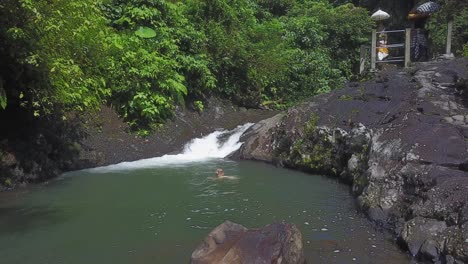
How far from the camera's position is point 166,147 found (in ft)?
→ 54.2

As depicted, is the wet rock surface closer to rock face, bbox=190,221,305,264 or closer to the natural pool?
the natural pool

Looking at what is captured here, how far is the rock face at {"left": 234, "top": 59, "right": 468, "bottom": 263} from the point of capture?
24.3 ft

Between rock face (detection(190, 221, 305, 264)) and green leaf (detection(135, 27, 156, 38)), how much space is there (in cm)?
1266

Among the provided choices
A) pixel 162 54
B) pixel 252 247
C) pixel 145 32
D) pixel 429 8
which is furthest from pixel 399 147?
pixel 145 32

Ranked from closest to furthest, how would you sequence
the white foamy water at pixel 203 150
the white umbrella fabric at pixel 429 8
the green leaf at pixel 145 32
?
the white foamy water at pixel 203 150 → the green leaf at pixel 145 32 → the white umbrella fabric at pixel 429 8

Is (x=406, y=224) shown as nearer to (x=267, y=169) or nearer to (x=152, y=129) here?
(x=267, y=169)

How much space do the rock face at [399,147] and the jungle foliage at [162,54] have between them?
13.5ft

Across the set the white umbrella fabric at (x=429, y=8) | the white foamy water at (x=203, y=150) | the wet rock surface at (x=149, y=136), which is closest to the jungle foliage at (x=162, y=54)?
the wet rock surface at (x=149, y=136)

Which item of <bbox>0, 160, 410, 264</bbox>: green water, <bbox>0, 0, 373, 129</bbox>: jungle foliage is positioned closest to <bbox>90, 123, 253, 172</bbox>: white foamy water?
<bbox>0, 160, 410, 264</bbox>: green water

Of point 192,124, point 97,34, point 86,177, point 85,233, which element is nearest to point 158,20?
point 192,124

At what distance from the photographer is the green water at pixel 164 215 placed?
7.38 m

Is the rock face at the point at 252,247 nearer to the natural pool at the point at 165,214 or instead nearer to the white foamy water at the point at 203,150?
the natural pool at the point at 165,214

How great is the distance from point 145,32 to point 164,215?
10.5 meters

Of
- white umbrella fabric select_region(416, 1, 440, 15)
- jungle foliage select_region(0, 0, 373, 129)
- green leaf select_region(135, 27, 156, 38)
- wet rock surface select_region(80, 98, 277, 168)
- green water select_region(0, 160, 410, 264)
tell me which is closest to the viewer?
green water select_region(0, 160, 410, 264)
